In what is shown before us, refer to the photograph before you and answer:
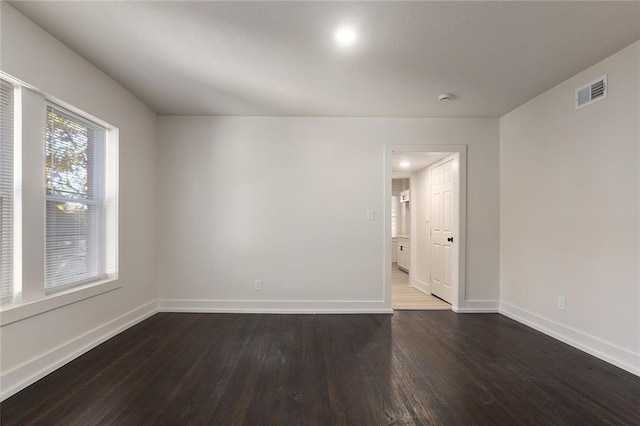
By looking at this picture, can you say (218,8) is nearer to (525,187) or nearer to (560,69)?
(560,69)

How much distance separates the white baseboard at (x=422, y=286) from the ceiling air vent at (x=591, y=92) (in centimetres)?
317

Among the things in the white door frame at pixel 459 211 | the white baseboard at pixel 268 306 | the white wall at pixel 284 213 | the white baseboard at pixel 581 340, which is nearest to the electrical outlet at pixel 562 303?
the white baseboard at pixel 581 340

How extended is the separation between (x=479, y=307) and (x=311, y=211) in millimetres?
2488

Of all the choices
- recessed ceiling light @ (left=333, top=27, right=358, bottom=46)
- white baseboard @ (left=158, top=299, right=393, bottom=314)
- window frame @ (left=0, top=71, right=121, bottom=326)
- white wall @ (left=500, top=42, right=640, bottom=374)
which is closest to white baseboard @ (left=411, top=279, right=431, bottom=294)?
white wall @ (left=500, top=42, right=640, bottom=374)

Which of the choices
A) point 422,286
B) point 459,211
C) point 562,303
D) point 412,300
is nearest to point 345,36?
point 459,211

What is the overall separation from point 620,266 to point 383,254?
2107 mm

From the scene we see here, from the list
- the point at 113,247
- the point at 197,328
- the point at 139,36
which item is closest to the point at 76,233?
the point at 113,247

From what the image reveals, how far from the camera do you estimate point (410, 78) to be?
8.78ft

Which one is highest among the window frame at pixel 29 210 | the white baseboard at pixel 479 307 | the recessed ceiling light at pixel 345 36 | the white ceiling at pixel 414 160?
the recessed ceiling light at pixel 345 36

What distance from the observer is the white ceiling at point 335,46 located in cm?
184

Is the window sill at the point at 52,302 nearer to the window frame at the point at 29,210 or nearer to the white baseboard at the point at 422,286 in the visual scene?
the window frame at the point at 29,210

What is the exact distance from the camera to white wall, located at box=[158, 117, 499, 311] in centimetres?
361

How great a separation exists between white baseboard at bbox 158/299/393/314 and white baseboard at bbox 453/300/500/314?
0.95m

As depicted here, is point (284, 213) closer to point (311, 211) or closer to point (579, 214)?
point (311, 211)
